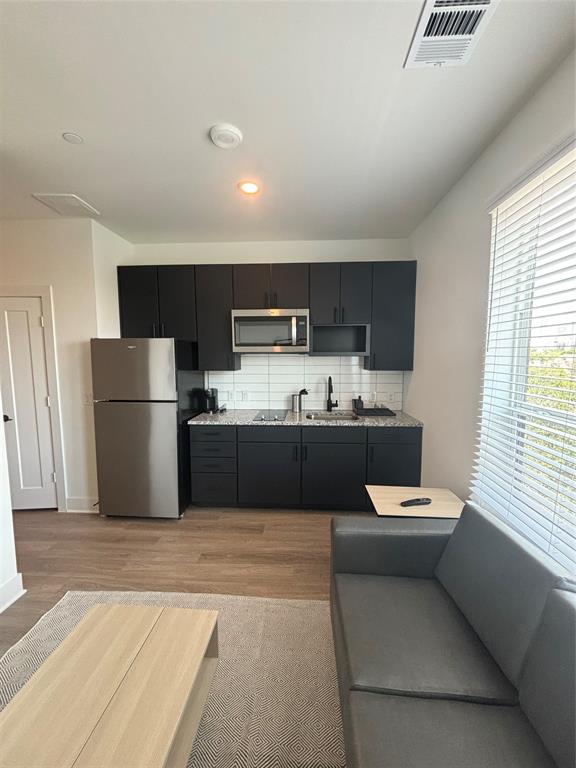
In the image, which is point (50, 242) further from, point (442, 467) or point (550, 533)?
point (550, 533)

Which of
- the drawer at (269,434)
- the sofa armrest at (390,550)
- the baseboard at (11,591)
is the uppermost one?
the drawer at (269,434)

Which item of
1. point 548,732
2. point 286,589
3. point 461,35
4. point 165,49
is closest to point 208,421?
point 286,589

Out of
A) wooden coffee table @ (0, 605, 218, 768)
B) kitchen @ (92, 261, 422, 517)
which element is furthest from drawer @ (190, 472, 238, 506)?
wooden coffee table @ (0, 605, 218, 768)

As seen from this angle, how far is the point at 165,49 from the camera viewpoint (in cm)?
120

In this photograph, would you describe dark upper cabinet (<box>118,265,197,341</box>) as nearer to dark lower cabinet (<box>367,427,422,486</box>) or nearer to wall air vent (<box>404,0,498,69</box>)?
dark lower cabinet (<box>367,427,422,486</box>)

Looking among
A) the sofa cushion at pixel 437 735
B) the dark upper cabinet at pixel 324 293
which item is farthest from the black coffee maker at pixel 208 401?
the sofa cushion at pixel 437 735

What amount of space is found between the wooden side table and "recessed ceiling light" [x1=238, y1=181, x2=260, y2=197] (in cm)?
226

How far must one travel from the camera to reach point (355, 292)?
308 centimetres

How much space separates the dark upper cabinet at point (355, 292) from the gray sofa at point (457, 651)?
2091 millimetres

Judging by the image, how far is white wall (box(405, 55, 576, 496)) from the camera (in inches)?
53.7

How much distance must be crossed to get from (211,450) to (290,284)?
6.03 feet

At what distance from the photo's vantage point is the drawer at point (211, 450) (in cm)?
300

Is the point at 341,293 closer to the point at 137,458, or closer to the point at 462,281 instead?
the point at 462,281

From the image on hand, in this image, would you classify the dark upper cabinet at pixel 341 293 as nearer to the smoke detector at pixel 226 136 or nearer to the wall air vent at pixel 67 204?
the smoke detector at pixel 226 136
